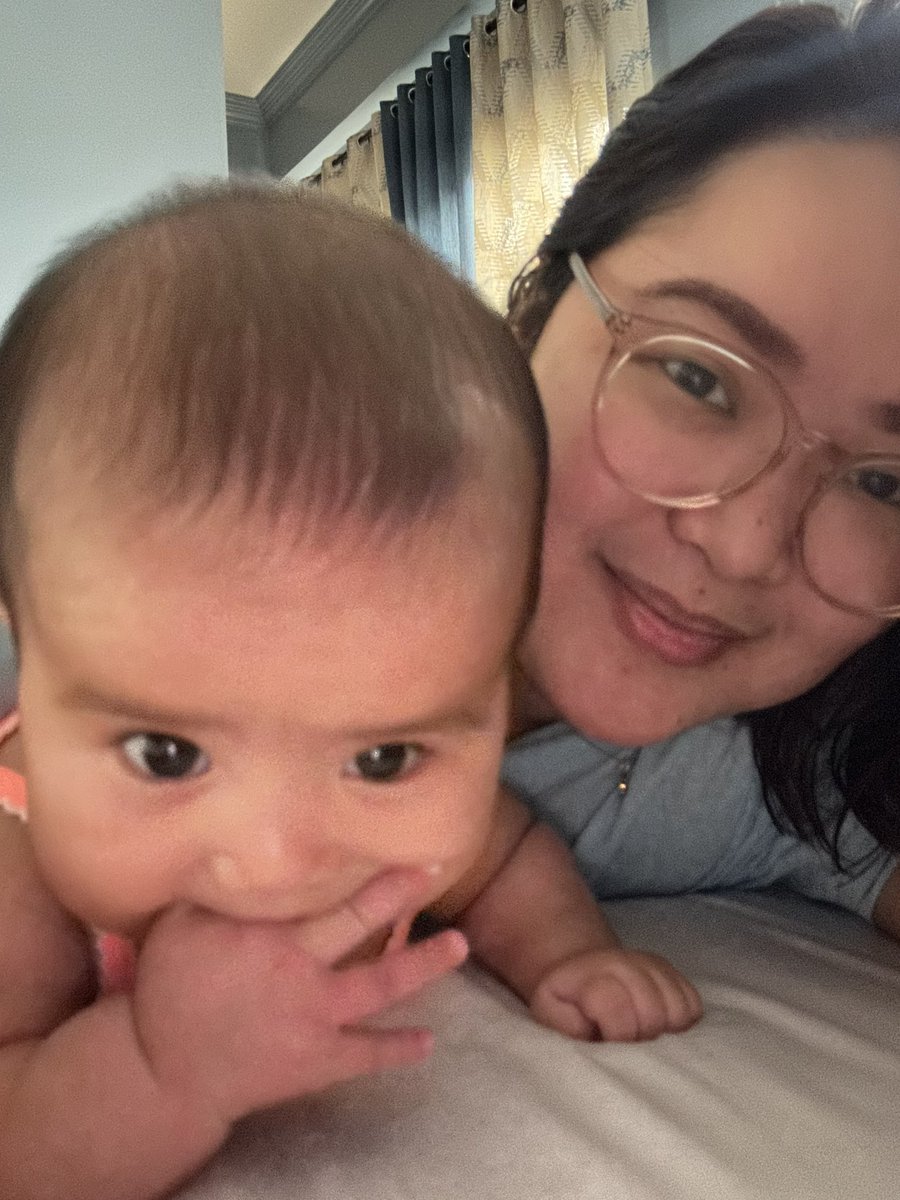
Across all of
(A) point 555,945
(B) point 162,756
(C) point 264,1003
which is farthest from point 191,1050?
(A) point 555,945

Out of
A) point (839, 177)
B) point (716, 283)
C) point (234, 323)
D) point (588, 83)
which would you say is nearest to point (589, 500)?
point (716, 283)

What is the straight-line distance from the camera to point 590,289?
934 mm

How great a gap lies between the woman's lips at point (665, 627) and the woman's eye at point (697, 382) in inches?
6.4

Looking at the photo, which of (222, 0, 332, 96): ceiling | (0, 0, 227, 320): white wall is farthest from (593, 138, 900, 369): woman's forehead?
(222, 0, 332, 96): ceiling

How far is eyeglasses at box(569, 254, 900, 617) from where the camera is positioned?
0.85m

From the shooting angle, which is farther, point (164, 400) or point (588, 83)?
point (588, 83)

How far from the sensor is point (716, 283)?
0.83 meters

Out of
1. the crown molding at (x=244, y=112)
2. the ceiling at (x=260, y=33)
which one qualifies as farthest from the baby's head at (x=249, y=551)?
the crown molding at (x=244, y=112)

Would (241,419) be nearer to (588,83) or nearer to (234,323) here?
(234,323)

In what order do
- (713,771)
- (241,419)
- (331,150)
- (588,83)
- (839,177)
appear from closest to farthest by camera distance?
(241,419)
(839,177)
(713,771)
(588,83)
(331,150)

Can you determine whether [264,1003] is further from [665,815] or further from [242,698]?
[665,815]

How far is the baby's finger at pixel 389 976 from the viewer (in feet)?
1.78

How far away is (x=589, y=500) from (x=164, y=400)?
1.52 feet

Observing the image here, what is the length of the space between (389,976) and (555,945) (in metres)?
0.30
